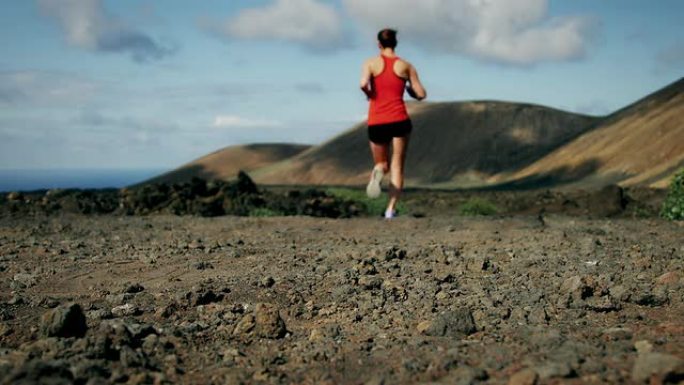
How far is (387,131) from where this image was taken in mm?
9953

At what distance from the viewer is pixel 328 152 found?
275 feet

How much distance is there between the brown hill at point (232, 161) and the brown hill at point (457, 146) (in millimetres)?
8359

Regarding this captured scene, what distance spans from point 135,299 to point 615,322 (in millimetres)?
3091

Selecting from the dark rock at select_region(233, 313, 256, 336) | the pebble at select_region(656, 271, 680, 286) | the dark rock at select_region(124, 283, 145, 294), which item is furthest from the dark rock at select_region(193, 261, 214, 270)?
the pebble at select_region(656, 271, 680, 286)

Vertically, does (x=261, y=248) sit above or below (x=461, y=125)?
below

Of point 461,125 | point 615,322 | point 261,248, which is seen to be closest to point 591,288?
point 615,322

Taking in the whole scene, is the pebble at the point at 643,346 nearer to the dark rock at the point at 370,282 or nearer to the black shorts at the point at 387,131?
the dark rock at the point at 370,282

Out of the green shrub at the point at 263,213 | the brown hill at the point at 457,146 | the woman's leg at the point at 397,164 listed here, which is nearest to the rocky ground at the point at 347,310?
the woman's leg at the point at 397,164

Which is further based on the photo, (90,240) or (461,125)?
(461,125)

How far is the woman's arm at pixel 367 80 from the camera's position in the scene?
9673mm

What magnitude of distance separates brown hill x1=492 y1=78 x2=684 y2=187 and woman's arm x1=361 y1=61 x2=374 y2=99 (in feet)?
95.8

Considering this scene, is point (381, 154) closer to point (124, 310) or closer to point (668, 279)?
point (668, 279)

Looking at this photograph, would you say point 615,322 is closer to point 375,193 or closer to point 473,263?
point 473,263

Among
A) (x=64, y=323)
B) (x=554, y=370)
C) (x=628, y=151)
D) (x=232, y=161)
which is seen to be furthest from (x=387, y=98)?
(x=232, y=161)
